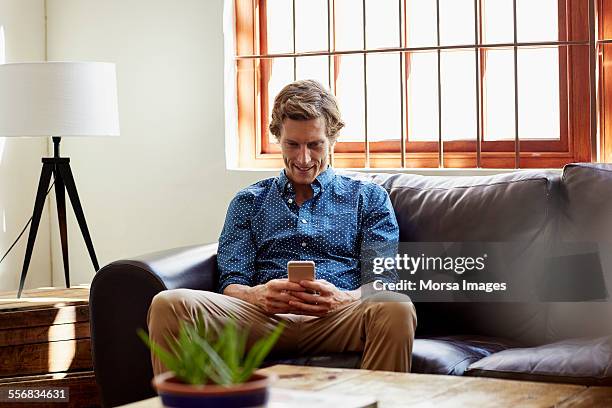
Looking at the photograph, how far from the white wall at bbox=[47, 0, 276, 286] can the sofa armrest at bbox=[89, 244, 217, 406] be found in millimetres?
1168

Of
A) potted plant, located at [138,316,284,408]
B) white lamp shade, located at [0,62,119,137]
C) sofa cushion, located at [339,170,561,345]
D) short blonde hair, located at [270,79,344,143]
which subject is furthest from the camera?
white lamp shade, located at [0,62,119,137]

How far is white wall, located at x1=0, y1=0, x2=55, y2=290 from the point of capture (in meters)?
4.30

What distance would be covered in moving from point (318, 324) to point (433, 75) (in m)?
1.32

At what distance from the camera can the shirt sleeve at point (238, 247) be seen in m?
3.11

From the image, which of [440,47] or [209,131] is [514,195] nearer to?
[440,47]

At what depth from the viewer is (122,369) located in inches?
116

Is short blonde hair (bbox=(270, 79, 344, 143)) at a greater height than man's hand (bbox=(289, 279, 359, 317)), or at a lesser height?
greater

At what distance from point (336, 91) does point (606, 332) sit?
155 centimetres

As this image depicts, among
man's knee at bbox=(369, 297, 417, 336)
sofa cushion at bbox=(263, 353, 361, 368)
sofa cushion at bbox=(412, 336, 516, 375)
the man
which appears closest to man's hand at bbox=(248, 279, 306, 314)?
the man

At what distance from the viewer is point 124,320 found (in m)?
2.94

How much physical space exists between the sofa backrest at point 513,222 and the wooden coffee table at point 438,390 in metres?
0.95

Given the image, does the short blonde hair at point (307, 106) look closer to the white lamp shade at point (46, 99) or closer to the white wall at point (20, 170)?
the white lamp shade at point (46, 99)

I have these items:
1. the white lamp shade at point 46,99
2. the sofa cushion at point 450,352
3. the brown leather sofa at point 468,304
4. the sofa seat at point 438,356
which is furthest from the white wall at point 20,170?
the sofa cushion at point 450,352

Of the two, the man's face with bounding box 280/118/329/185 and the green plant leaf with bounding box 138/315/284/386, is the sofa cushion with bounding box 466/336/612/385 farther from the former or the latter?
the green plant leaf with bounding box 138/315/284/386
